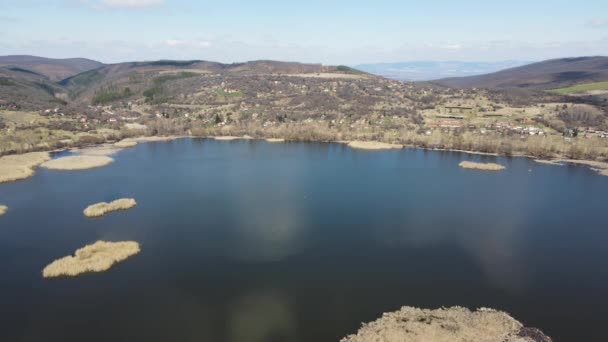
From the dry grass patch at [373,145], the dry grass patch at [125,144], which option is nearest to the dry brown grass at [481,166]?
the dry grass patch at [373,145]

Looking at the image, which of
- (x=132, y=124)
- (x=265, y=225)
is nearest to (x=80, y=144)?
(x=132, y=124)

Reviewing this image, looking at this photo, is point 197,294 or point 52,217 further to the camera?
point 52,217

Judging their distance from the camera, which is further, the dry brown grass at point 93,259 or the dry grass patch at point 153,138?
the dry grass patch at point 153,138

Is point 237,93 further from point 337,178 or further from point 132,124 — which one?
point 337,178

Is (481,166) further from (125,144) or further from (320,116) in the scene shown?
(125,144)

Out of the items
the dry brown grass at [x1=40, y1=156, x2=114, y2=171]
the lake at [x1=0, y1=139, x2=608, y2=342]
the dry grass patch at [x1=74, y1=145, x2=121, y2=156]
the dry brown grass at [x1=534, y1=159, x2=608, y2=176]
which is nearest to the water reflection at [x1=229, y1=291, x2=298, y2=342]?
the lake at [x1=0, y1=139, x2=608, y2=342]

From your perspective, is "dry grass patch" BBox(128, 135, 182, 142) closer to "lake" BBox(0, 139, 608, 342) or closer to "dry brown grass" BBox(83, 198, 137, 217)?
"lake" BBox(0, 139, 608, 342)

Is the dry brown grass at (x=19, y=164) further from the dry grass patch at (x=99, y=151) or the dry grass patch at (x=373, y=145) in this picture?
the dry grass patch at (x=373, y=145)
